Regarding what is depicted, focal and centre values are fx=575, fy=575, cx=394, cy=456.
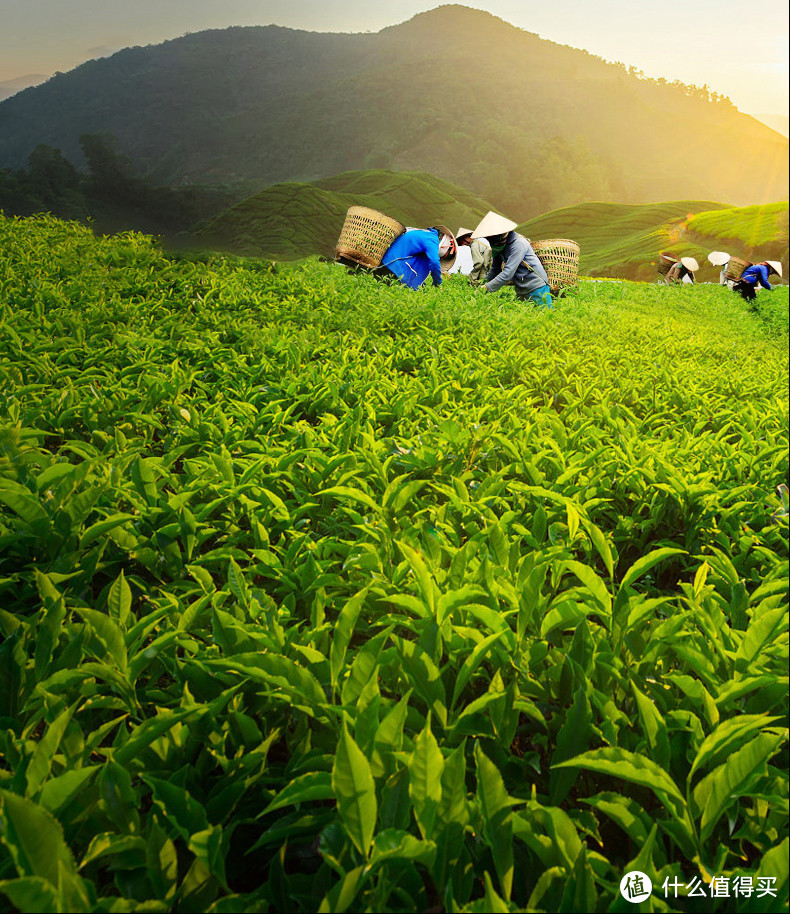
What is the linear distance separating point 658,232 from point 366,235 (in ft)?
77.9

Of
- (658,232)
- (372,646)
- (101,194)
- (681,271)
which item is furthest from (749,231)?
(372,646)

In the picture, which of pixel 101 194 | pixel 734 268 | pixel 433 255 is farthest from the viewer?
pixel 734 268

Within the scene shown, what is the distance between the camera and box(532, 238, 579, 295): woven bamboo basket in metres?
9.26

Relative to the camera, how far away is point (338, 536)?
165 centimetres

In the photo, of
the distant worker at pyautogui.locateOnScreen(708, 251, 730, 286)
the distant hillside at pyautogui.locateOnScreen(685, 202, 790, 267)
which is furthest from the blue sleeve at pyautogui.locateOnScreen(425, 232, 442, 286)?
the distant hillside at pyautogui.locateOnScreen(685, 202, 790, 267)

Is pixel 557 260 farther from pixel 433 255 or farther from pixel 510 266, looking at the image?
pixel 433 255

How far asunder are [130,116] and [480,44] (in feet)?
25.3

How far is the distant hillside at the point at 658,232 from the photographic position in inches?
836

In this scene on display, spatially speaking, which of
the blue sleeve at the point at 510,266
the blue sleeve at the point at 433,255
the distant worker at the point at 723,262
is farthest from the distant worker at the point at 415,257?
the distant worker at the point at 723,262

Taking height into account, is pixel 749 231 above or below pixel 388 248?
above

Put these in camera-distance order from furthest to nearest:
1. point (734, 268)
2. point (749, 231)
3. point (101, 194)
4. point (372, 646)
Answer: point (749, 231)
point (734, 268)
point (101, 194)
point (372, 646)

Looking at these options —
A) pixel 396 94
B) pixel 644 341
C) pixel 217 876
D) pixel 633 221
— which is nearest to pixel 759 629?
pixel 217 876

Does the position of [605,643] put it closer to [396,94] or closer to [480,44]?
[480,44]

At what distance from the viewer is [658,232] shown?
2625 cm
